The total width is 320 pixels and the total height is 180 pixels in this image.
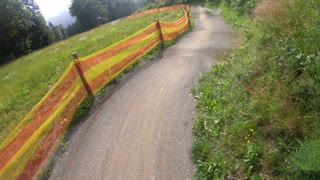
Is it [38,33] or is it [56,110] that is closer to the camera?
[56,110]

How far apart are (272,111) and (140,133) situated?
8.27 ft

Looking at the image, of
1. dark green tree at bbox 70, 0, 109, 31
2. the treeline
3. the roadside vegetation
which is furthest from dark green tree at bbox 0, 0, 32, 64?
the roadside vegetation

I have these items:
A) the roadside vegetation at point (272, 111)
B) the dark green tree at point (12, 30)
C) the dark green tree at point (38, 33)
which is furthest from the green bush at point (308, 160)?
the dark green tree at point (38, 33)

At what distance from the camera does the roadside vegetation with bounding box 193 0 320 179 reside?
12.3 ft

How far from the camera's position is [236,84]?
605 cm

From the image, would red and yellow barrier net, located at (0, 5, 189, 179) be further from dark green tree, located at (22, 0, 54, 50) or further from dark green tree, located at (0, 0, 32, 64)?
dark green tree, located at (22, 0, 54, 50)

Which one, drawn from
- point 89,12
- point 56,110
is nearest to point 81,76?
point 56,110

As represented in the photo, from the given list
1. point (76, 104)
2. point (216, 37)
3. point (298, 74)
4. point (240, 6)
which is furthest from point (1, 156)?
point (240, 6)

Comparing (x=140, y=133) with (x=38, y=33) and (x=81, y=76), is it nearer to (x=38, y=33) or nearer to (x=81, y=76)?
(x=81, y=76)

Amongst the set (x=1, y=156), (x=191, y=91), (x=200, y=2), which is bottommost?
(x=200, y=2)

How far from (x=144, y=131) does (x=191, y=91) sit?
Answer: 1.87 meters

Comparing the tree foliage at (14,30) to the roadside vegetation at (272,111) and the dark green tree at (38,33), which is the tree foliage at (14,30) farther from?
the roadside vegetation at (272,111)

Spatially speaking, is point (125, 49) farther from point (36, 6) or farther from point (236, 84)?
point (36, 6)

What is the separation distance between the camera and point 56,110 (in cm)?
618
